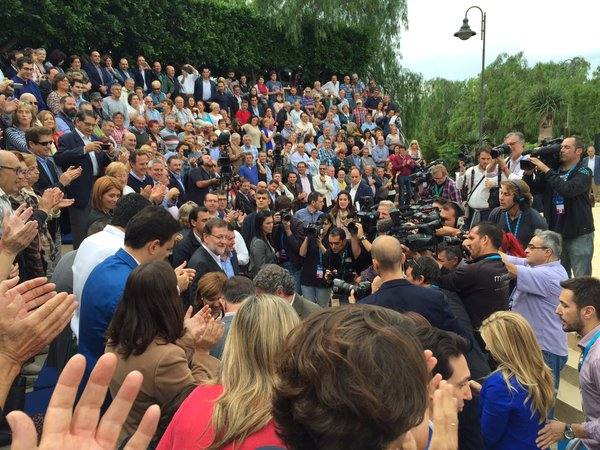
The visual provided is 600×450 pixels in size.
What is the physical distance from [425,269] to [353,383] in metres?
3.26

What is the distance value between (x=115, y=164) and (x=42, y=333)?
160 inches

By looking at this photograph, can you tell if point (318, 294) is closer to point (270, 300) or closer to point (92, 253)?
point (92, 253)

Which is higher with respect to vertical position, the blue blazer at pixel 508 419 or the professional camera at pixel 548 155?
the professional camera at pixel 548 155

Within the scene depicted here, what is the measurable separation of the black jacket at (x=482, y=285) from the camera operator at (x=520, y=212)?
1418mm

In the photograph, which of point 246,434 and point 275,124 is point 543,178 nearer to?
point 246,434

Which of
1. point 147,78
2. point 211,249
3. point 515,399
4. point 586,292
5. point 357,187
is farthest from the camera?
point 147,78

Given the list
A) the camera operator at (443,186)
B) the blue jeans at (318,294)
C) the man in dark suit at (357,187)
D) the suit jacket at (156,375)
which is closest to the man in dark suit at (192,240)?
the blue jeans at (318,294)

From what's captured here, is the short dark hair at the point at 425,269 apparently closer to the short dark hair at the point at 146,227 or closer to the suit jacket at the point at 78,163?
the short dark hair at the point at 146,227

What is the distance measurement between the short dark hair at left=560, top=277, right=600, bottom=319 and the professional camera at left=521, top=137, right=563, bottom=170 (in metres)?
2.85

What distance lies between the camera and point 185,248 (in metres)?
5.70

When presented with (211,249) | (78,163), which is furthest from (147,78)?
(211,249)

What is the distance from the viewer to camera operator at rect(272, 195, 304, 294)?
716cm

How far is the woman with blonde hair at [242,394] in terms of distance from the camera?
1.81 metres

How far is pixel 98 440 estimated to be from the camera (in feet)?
4.10
